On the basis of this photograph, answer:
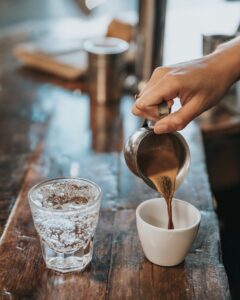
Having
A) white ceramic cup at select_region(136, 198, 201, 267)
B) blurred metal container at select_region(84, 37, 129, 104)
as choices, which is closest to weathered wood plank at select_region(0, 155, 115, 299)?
white ceramic cup at select_region(136, 198, 201, 267)

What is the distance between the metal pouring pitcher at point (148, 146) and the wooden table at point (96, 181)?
169 millimetres

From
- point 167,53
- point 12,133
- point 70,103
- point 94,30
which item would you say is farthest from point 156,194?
point 94,30

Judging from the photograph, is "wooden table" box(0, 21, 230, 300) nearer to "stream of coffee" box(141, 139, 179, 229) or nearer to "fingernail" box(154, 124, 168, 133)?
"stream of coffee" box(141, 139, 179, 229)

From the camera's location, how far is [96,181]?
5.35ft

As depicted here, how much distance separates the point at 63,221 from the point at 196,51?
178cm

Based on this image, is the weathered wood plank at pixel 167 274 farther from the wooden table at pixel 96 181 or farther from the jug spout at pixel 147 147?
the jug spout at pixel 147 147

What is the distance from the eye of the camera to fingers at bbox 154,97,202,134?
1.17 metres

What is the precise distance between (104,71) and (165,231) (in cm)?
136

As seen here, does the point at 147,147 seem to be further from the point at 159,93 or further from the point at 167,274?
the point at 167,274

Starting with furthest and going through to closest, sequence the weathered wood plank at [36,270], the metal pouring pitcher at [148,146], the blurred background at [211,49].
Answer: the blurred background at [211,49] < the metal pouring pitcher at [148,146] < the weathered wood plank at [36,270]

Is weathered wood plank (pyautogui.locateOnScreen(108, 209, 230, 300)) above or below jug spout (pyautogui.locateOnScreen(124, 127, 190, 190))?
below

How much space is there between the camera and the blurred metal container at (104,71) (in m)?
2.37

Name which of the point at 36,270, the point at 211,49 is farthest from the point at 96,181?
the point at 211,49

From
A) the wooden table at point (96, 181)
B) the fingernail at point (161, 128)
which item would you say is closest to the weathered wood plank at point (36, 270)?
the wooden table at point (96, 181)
